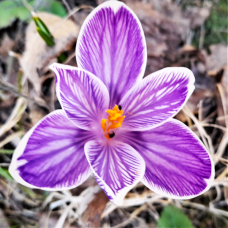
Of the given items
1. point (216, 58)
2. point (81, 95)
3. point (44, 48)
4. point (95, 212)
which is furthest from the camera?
point (216, 58)

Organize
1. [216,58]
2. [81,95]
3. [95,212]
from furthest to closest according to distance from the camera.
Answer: [216,58]
[95,212]
[81,95]

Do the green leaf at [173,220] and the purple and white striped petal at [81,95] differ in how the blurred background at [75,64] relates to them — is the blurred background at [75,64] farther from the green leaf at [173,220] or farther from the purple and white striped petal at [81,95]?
the purple and white striped petal at [81,95]

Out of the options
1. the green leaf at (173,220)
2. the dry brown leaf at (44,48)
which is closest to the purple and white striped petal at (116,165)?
the green leaf at (173,220)

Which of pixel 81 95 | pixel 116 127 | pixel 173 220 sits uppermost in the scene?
pixel 81 95

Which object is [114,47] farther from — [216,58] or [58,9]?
[216,58]

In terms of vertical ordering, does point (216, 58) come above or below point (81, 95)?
below

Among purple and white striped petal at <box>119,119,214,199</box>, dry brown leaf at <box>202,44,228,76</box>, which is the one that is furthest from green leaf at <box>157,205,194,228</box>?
dry brown leaf at <box>202,44,228,76</box>

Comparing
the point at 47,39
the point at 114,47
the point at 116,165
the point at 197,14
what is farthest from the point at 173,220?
the point at 197,14

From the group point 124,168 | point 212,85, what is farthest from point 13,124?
point 212,85
